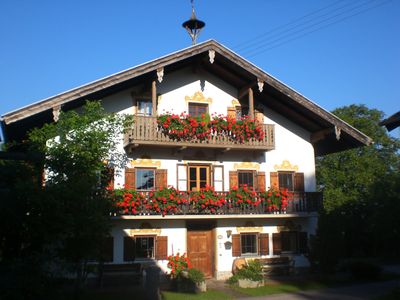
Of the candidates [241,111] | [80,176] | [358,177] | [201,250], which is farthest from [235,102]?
[358,177]

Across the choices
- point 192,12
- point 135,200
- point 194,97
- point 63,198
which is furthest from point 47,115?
point 192,12

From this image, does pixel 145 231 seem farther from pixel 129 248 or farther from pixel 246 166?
pixel 246 166

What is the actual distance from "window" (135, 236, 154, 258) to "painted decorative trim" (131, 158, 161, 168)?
2.97m

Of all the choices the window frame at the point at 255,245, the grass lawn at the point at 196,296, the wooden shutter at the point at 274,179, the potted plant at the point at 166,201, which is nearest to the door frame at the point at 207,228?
the window frame at the point at 255,245

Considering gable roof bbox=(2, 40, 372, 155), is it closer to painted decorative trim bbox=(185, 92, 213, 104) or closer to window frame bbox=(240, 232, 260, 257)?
painted decorative trim bbox=(185, 92, 213, 104)

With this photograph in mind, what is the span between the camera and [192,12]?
76.8 ft

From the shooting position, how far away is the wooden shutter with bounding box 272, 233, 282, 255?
20.4 metres

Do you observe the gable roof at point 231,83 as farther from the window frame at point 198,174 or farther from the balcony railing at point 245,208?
the window frame at point 198,174

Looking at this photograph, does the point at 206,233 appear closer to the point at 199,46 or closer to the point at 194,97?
the point at 194,97

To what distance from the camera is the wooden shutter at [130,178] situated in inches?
738

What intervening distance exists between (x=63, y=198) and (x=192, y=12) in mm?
14673

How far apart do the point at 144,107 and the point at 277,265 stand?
9.02m

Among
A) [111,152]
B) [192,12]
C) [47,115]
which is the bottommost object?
[111,152]

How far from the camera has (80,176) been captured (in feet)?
44.3
